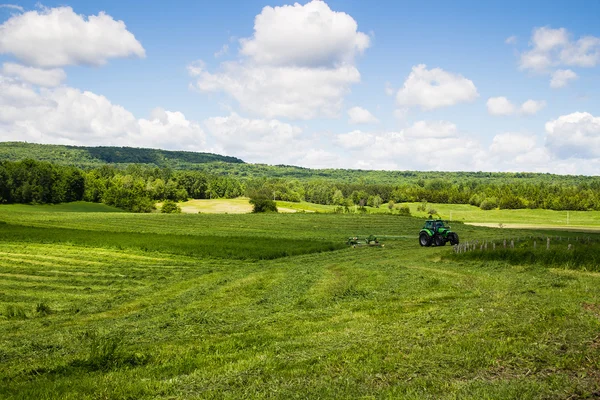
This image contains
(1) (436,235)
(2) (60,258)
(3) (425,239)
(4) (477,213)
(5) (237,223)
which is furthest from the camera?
(4) (477,213)

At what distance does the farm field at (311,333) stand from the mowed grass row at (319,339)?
0.05 metres

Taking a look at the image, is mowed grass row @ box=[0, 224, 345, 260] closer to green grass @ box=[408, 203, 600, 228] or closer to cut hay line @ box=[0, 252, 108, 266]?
cut hay line @ box=[0, 252, 108, 266]

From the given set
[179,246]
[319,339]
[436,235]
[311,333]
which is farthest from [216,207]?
[319,339]

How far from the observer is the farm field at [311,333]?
345 inches

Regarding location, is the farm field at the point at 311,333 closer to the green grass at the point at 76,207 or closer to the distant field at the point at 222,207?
the distant field at the point at 222,207

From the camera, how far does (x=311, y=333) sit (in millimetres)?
12992

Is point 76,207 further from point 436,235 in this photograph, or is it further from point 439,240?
point 439,240

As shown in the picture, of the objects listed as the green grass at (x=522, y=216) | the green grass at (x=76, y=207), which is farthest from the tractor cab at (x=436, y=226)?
the green grass at (x=76, y=207)

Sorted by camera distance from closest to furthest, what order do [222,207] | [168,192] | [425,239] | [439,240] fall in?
1. [439,240]
2. [425,239]
3. [222,207]
4. [168,192]

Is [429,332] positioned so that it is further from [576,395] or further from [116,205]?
[116,205]

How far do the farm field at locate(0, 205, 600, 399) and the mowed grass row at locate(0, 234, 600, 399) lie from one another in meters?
0.05

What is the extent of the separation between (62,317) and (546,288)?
724 inches

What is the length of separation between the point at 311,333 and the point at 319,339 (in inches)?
35.0

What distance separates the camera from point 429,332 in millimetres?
12203
